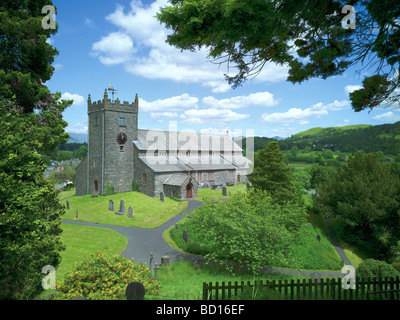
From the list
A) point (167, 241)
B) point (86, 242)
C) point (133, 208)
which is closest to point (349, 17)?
point (167, 241)

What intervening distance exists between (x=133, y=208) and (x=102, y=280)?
20.2 meters

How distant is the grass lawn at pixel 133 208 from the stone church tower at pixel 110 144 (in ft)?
8.30

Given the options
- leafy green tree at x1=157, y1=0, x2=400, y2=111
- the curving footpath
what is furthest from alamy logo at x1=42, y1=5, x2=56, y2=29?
the curving footpath

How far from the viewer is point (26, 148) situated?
31.0ft

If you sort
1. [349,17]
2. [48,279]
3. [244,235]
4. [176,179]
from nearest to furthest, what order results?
[349,17] → [48,279] → [244,235] → [176,179]

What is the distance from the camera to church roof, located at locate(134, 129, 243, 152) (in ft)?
123

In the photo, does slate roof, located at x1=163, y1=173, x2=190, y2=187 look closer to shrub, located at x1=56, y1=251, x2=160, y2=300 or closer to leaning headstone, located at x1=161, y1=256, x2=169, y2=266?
leaning headstone, located at x1=161, y1=256, x2=169, y2=266

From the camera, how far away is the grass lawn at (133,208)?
81.1 ft

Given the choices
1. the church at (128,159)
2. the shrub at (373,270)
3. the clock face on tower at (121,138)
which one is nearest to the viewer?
the shrub at (373,270)

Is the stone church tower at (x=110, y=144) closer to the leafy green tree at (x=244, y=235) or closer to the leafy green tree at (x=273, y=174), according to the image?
the leafy green tree at (x=273, y=174)

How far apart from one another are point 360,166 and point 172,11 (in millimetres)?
32141

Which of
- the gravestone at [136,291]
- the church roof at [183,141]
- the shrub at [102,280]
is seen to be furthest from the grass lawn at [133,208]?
the gravestone at [136,291]

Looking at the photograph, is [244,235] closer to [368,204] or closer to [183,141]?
[368,204]
